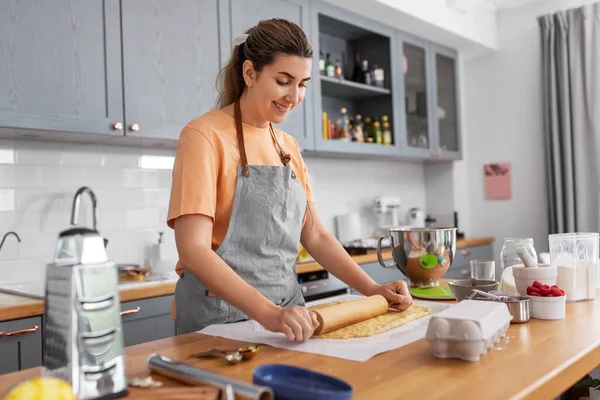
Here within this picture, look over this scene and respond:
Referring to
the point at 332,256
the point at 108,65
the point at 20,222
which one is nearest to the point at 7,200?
the point at 20,222

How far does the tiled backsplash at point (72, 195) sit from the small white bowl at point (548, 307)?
81.6 inches

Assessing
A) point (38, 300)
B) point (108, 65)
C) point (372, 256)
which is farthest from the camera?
point (372, 256)

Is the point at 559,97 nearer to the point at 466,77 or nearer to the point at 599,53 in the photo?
the point at 599,53

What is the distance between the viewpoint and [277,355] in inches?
45.6

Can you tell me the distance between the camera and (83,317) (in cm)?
88

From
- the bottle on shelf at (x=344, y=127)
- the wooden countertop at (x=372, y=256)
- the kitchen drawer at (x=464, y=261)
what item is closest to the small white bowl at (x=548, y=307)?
the wooden countertop at (x=372, y=256)

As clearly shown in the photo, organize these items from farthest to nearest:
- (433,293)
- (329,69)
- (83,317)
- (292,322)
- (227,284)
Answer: (329,69)
(433,293)
(227,284)
(292,322)
(83,317)

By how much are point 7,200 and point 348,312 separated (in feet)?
6.08

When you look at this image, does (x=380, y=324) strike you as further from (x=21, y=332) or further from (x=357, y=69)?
(x=357, y=69)

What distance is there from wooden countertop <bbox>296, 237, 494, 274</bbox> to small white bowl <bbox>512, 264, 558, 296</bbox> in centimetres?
116

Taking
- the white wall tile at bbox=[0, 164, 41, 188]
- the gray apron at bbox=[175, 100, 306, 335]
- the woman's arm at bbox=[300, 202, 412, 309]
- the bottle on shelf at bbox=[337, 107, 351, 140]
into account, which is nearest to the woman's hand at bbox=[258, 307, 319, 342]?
the gray apron at bbox=[175, 100, 306, 335]

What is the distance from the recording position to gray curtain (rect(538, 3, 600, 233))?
4.04 m

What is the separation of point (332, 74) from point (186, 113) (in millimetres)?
1254

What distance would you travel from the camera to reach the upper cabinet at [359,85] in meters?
3.74
